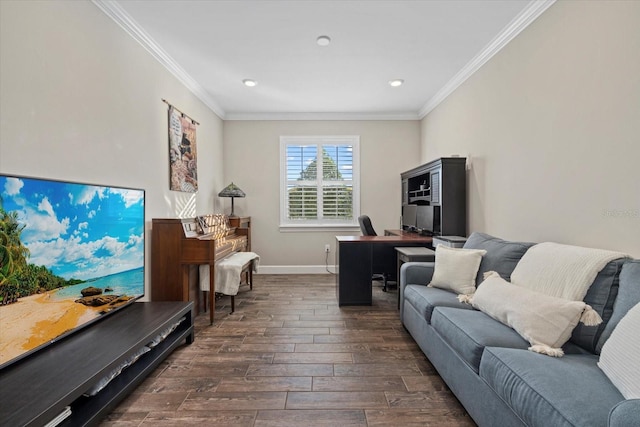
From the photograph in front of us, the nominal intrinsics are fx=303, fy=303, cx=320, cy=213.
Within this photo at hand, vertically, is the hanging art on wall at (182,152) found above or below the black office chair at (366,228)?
above

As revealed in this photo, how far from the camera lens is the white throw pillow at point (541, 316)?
1.46 metres

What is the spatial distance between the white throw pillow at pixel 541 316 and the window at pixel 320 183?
347 centimetres

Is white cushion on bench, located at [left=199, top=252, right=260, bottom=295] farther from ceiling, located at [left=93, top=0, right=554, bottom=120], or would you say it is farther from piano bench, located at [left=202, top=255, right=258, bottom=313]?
ceiling, located at [left=93, top=0, right=554, bottom=120]

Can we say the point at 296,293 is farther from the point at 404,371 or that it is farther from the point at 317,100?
the point at 317,100

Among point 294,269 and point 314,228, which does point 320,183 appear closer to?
point 314,228

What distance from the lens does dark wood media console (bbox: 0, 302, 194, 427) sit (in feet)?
4.04

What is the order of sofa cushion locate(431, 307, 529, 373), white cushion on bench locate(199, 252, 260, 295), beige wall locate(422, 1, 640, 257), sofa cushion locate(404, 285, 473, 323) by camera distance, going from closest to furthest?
1. sofa cushion locate(431, 307, 529, 373)
2. beige wall locate(422, 1, 640, 257)
3. sofa cushion locate(404, 285, 473, 323)
4. white cushion on bench locate(199, 252, 260, 295)

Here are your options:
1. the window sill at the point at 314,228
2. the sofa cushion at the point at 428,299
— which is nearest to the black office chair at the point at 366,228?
the window sill at the point at 314,228

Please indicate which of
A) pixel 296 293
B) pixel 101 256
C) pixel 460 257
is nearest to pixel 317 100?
pixel 296 293

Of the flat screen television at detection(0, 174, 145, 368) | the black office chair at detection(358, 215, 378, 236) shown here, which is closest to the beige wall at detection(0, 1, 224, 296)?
→ the flat screen television at detection(0, 174, 145, 368)

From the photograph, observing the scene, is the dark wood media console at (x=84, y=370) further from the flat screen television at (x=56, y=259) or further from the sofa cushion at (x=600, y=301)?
the sofa cushion at (x=600, y=301)

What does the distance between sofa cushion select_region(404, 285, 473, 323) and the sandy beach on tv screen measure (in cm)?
225

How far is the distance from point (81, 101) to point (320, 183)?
3569 millimetres

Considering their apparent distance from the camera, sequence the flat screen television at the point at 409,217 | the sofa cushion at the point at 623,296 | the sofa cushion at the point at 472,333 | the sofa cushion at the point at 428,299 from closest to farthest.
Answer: the sofa cushion at the point at 623,296, the sofa cushion at the point at 472,333, the sofa cushion at the point at 428,299, the flat screen television at the point at 409,217
